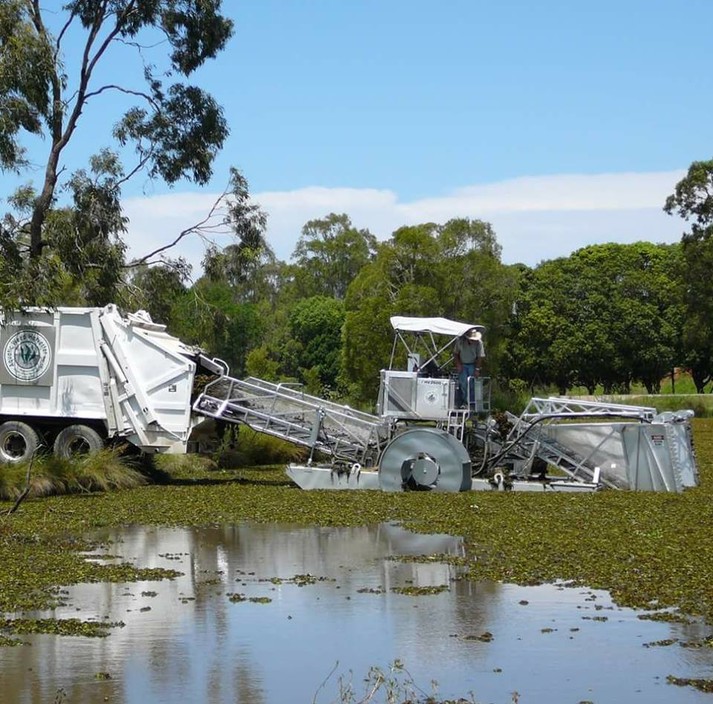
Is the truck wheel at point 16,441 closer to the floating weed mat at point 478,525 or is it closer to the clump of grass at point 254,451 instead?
the floating weed mat at point 478,525

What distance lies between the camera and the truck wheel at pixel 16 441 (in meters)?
24.8

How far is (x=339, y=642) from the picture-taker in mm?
10375

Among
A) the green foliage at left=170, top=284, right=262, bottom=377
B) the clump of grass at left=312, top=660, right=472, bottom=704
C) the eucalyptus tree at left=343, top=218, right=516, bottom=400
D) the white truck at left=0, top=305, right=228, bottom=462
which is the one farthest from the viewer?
the eucalyptus tree at left=343, top=218, right=516, bottom=400

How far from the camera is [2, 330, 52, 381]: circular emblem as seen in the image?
24.8m

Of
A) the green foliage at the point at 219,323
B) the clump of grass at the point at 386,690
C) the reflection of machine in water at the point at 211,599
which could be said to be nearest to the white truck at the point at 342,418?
the reflection of machine in water at the point at 211,599

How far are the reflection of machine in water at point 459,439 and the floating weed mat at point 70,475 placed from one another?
2.09 m

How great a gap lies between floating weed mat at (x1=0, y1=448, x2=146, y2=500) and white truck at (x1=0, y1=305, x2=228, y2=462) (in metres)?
0.88

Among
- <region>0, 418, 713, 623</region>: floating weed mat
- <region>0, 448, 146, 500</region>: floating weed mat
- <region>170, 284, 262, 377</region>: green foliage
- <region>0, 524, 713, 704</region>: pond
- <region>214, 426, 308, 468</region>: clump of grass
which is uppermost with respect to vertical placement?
<region>170, 284, 262, 377</region>: green foliage

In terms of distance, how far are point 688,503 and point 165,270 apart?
19.7m

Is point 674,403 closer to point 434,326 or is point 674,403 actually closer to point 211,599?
point 434,326

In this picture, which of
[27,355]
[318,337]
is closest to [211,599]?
[27,355]

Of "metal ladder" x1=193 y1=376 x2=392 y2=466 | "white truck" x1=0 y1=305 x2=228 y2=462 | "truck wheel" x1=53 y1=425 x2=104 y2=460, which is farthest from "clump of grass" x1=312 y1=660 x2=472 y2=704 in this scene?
"truck wheel" x1=53 y1=425 x2=104 y2=460

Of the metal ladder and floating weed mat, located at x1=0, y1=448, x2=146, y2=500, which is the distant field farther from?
floating weed mat, located at x1=0, y1=448, x2=146, y2=500

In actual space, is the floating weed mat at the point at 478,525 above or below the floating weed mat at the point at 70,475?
below
